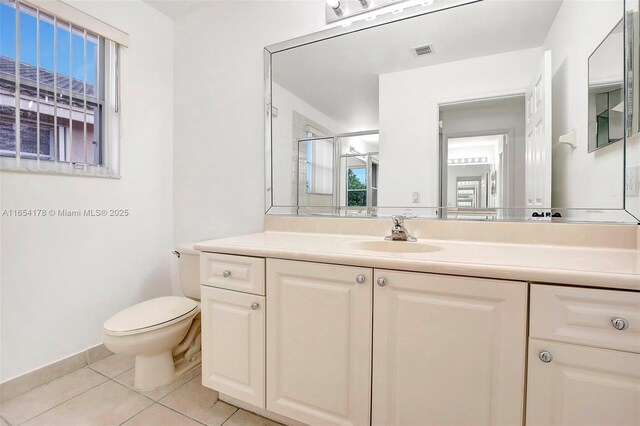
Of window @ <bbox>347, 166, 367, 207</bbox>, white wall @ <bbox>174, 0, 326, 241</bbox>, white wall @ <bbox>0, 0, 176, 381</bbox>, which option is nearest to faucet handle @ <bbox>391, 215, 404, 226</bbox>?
window @ <bbox>347, 166, 367, 207</bbox>

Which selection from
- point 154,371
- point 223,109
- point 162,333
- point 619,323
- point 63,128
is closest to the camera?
point 619,323

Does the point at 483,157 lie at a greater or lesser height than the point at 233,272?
greater

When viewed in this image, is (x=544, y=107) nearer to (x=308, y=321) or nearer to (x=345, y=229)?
(x=345, y=229)

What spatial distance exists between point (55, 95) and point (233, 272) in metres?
1.47

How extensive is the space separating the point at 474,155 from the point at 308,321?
104 centimetres

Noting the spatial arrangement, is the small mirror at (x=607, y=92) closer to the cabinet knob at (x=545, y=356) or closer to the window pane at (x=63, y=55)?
the cabinet knob at (x=545, y=356)

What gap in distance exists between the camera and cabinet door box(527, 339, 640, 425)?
0.76 metres

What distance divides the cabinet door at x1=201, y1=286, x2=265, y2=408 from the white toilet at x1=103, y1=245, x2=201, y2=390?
295 millimetres

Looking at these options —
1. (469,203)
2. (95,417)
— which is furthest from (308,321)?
(95,417)

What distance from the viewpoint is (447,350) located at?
0.93m

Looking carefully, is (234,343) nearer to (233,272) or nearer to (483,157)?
(233,272)

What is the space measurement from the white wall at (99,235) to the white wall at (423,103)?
1627 millimetres

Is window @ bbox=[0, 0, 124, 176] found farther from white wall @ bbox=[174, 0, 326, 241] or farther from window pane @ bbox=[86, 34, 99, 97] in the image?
white wall @ bbox=[174, 0, 326, 241]

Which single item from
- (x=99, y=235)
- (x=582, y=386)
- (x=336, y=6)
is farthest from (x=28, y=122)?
(x=582, y=386)
